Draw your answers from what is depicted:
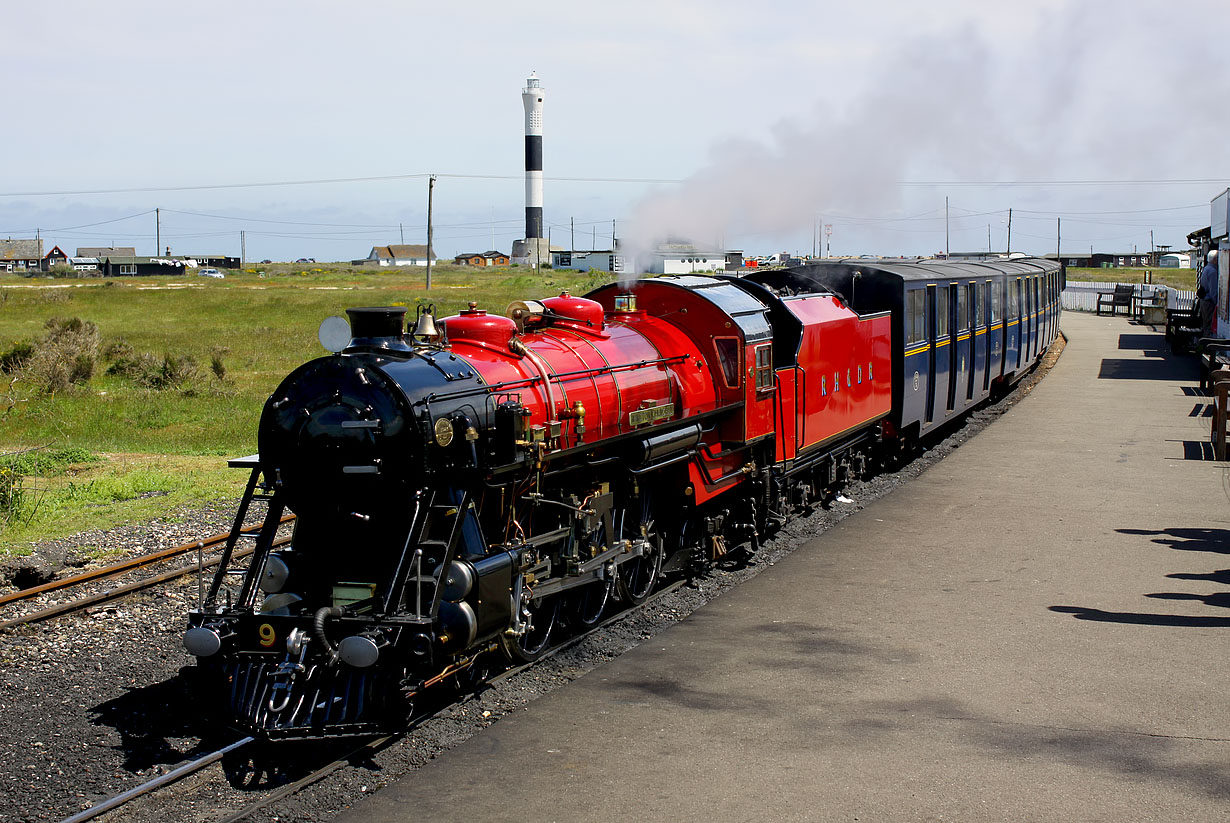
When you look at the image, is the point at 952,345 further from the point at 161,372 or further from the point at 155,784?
the point at 161,372

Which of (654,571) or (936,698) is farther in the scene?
(654,571)

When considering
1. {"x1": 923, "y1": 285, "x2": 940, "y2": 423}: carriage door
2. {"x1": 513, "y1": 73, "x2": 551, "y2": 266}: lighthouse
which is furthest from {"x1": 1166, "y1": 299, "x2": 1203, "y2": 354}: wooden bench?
{"x1": 513, "y1": 73, "x2": 551, "y2": 266}: lighthouse

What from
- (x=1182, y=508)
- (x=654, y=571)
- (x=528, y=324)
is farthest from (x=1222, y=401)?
(x=528, y=324)

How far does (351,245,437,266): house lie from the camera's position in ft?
516

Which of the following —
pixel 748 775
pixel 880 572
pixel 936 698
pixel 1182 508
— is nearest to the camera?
pixel 748 775

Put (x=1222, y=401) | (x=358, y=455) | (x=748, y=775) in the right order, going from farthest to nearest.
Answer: (x=1222, y=401) → (x=358, y=455) → (x=748, y=775)

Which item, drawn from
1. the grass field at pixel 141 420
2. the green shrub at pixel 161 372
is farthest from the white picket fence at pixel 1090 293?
the green shrub at pixel 161 372

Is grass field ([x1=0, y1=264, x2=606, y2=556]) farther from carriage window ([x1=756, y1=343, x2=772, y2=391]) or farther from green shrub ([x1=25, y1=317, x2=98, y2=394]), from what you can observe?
carriage window ([x1=756, y1=343, x2=772, y2=391])

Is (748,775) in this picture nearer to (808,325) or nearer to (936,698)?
(936,698)

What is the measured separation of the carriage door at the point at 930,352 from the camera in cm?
1830

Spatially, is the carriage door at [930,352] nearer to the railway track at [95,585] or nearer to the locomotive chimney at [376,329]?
the railway track at [95,585]

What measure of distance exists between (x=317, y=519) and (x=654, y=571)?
388 cm

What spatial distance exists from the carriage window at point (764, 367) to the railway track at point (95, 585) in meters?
5.56

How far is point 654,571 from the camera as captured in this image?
35.3 ft
